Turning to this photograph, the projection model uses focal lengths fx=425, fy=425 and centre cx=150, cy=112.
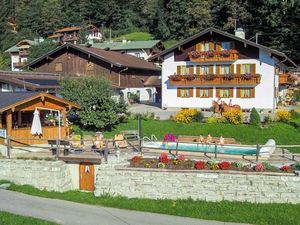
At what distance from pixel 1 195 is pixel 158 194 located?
6380 mm

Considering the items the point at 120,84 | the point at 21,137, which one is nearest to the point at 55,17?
the point at 120,84

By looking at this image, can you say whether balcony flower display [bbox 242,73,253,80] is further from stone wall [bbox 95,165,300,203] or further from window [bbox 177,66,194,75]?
stone wall [bbox 95,165,300,203]

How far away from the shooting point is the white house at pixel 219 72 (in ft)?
115

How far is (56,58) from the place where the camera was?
46906mm

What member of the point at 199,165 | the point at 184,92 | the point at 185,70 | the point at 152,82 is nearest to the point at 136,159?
the point at 199,165

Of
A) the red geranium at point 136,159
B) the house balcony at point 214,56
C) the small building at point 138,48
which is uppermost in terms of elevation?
the small building at point 138,48

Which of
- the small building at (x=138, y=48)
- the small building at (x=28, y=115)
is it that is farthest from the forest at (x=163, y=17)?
the small building at (x=28, y=115)

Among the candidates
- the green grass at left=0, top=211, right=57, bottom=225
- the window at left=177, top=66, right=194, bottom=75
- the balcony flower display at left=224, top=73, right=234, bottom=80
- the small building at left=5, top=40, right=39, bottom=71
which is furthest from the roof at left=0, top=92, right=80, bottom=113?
the small building at left=5, top=40, right=39, bottom=71

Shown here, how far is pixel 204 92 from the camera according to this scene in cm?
3706

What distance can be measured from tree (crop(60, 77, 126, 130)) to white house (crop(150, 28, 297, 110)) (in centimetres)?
1012

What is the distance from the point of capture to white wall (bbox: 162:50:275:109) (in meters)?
34.8

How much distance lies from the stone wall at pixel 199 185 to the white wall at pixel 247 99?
64.6 ft

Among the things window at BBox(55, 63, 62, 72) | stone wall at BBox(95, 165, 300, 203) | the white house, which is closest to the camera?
stone wall at BBox(95, 165, 300, 203)

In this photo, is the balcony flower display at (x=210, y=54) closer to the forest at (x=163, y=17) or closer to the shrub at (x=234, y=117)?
the shrub at (x=234, y=117)
